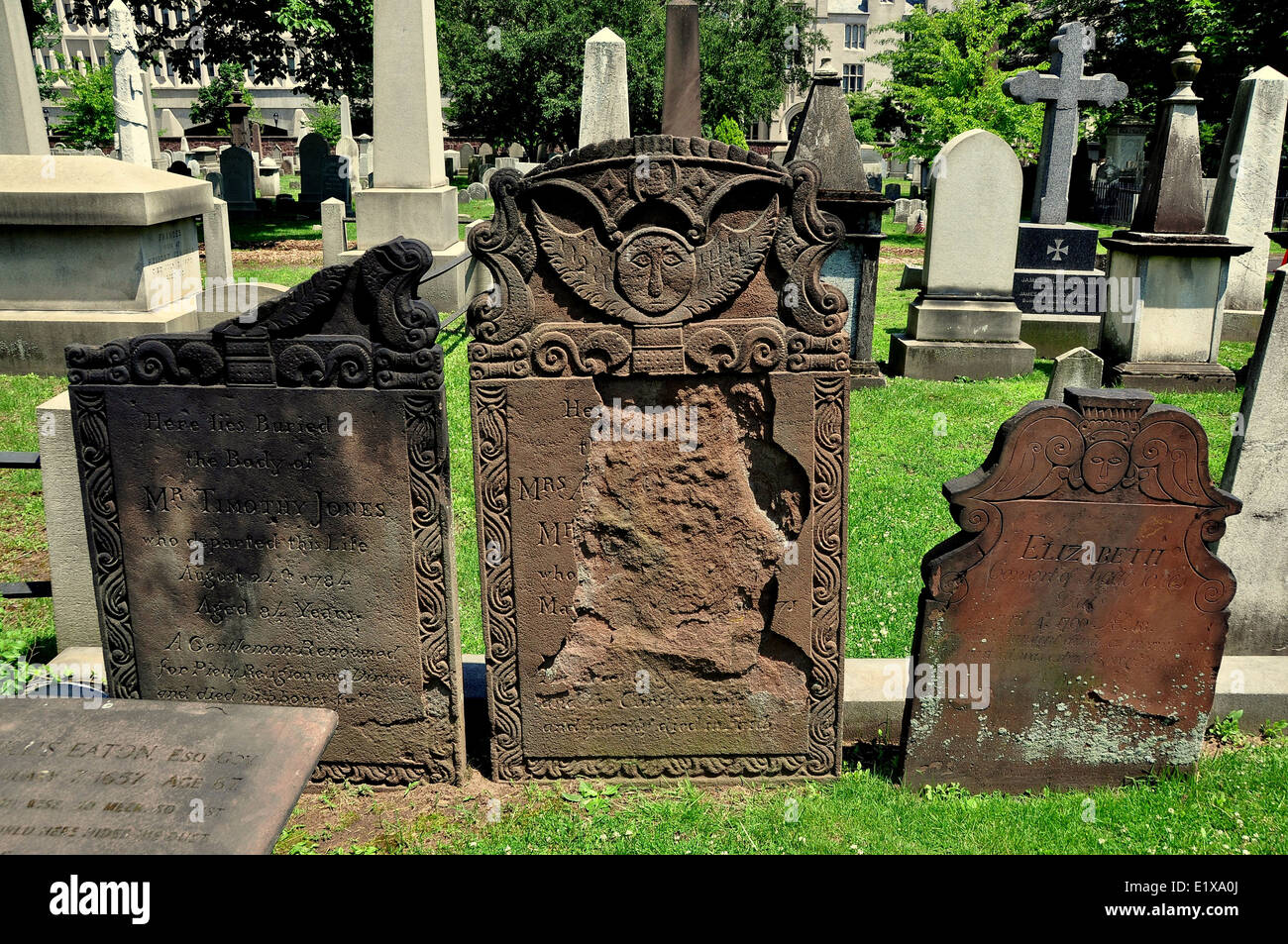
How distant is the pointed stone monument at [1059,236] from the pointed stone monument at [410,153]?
778 centimetres

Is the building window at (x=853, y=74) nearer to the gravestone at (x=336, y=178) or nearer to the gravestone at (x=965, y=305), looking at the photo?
the gravestone at (x=336, y=178)

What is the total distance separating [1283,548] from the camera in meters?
5.02

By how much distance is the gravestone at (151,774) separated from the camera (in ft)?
10.0

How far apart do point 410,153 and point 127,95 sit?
6.18 meters

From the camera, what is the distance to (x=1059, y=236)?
12781 mm

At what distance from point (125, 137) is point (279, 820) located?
52.3 ft

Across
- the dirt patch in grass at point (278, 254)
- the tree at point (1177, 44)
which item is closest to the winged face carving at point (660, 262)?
the dirt patch in grass at point (278, 254)

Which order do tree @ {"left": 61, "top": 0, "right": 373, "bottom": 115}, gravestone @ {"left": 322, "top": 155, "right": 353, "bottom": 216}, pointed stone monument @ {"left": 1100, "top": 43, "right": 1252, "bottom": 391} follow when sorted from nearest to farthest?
1. pointed stone monument @ {"left": 1100, "top": 43, "right": 1252, "bottom": 391}
2. tree @ {"left": 61, "top": 0, "right": 373, "bottom": 115}
3. gravestone @ {"left": 322, "top": 155, "right": 353, "bottom": 216}

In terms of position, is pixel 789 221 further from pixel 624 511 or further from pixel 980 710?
pixel 980 710

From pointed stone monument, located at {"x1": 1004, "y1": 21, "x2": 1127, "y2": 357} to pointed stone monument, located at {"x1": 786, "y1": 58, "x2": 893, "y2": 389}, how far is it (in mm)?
2801

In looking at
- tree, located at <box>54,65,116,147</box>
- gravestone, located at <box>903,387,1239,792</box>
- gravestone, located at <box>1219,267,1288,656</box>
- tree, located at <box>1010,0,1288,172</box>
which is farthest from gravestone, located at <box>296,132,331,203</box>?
gravestone, located at <box>903,387,1239,792</box>

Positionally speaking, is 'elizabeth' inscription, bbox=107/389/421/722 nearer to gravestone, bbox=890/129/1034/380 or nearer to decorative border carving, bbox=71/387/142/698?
decorative border carving, bbox=71/387/142/698

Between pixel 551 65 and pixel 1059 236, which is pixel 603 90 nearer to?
pixel 1059 236

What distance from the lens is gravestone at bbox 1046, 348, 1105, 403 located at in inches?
308
